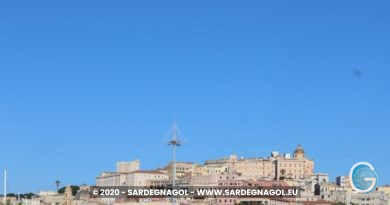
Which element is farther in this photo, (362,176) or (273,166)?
(273,166)

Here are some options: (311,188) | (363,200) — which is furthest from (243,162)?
(363,200)

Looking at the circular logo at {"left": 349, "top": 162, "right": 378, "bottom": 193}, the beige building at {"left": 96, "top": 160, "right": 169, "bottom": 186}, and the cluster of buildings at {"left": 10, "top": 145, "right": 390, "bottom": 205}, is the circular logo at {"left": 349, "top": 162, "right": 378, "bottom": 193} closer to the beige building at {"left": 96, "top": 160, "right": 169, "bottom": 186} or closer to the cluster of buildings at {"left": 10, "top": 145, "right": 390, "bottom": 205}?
the cluster of buildings at {"left": 10, "top": 145, "right": 390, "bottom": 205}

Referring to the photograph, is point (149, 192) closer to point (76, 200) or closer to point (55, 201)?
point (76, 200)

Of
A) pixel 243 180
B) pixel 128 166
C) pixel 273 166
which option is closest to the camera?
pixel 243 180

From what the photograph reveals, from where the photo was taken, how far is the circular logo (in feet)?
134

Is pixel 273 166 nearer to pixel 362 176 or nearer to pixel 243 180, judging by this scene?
pixel 243 180

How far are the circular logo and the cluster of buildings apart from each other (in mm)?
44643

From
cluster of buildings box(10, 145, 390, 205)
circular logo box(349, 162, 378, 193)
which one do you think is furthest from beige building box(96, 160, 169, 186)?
circular logo box(349, 162, 378, 193)

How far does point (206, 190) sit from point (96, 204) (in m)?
12.9

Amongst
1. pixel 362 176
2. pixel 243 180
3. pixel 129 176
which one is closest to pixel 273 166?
pixel 129 176

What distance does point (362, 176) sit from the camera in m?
41.9

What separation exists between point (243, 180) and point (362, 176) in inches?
2631

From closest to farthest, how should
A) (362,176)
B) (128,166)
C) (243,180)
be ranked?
(362,176), (243,180), (128,166)

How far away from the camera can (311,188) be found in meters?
115
